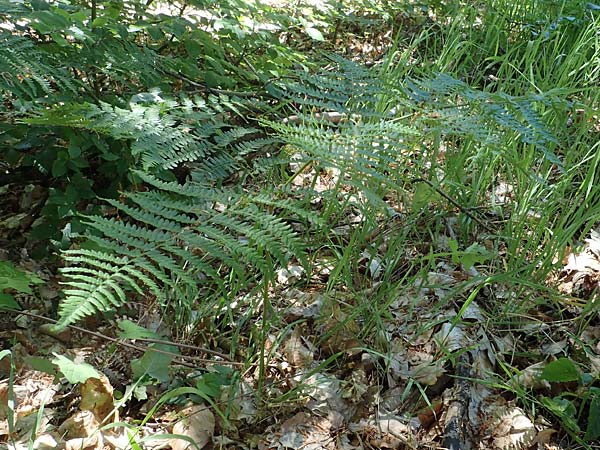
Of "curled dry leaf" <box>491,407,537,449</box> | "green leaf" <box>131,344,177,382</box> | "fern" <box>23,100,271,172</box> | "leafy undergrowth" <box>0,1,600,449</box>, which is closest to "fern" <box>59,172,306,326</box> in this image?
"leafy undergrowth" <box>0,1,600,449</box>

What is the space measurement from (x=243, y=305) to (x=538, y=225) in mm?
1158

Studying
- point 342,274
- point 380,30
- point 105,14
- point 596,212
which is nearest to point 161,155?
point 342,274

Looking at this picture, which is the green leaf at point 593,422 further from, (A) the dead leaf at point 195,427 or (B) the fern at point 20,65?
(B) the fern at point 20,65

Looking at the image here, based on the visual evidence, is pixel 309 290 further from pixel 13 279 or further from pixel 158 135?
pixel 13 279

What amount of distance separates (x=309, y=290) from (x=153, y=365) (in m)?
0.71

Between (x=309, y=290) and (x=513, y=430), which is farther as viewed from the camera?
(x=309, y=290)

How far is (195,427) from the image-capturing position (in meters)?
1.77

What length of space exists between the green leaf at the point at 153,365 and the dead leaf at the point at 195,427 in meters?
0.13

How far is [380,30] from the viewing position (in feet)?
14.3

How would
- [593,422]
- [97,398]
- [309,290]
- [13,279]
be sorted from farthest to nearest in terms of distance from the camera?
[309,290], [13,279], [97,398], [593,422]

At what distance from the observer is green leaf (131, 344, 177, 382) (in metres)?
1.79

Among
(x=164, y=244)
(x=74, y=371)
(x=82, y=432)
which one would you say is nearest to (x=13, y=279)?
(x=74, y=371)

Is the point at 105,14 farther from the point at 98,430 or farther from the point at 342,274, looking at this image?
the point at 98,430

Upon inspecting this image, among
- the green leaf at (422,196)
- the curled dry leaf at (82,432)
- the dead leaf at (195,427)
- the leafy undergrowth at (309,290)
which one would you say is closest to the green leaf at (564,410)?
the leafy undergrowth at (309,290)
